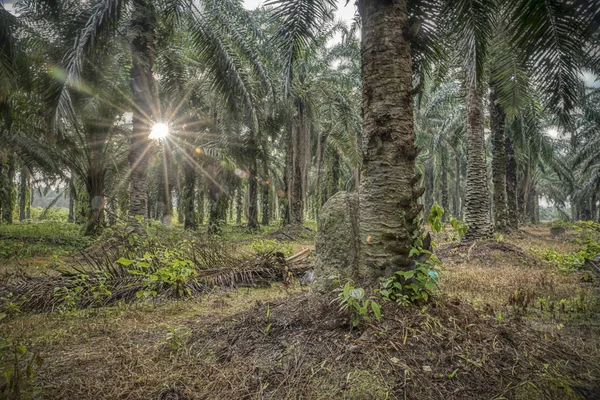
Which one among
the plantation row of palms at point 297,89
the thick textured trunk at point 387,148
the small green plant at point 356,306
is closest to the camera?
the small green plant at point 356,306

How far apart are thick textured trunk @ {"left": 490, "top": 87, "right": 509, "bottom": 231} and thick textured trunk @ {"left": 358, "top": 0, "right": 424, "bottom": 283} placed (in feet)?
30.6

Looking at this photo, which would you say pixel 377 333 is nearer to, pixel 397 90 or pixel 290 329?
pixel 290 329

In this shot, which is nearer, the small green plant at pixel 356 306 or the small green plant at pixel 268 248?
the small green plant at pixel 356 306

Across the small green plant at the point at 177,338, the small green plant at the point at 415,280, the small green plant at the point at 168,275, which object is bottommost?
the small green plant at the point at 177,338

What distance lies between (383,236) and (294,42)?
3.27 metres

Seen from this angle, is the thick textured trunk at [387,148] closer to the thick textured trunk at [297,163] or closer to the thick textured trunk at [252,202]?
the thick textured trunk at [297,163]

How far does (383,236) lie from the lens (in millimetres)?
2869

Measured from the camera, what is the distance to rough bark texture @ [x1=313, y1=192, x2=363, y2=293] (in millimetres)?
3107

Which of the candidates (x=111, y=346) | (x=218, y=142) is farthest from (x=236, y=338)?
(x=218, y=142)

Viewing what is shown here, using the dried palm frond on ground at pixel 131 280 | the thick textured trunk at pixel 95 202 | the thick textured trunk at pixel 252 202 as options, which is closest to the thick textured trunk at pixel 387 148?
the dried palm frond on ground at pixel 131 280

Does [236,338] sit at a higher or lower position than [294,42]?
lower

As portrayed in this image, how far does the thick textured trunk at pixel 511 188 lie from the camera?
1293cm

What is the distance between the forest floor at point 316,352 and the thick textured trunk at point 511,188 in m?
10.9

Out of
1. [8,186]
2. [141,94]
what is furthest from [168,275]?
[8,186]
